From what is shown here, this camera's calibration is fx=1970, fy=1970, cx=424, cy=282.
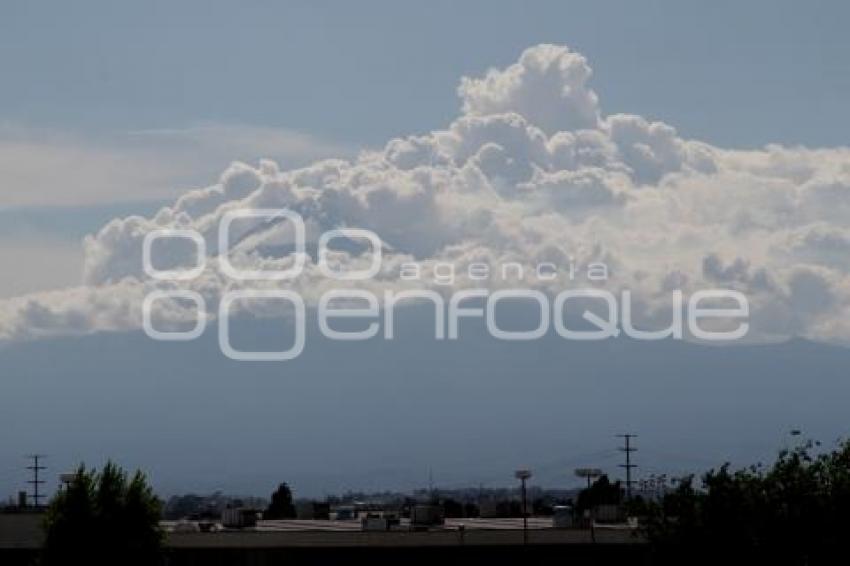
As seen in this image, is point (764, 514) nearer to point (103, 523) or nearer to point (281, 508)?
point (103, 523)

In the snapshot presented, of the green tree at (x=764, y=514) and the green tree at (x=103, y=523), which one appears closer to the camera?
the green tree at (x=764, y=514)

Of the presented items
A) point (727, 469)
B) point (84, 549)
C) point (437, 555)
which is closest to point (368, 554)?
point (437, 555)

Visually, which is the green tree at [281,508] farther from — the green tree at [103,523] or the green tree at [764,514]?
the green tree at [764,514]

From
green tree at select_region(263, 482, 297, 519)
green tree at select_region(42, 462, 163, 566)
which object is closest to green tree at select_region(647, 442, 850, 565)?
green tree at select_region(42, 462, 163, 566)

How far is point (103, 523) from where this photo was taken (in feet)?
272

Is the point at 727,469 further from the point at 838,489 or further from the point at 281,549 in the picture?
the point at 281,549

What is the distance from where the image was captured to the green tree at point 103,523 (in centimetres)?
8262

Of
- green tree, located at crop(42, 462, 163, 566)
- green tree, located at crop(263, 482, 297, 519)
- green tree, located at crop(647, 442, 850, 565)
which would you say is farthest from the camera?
green tree, located at crop(263, 482, 297, 519)

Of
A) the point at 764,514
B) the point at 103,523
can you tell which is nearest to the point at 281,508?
the point at 103,523

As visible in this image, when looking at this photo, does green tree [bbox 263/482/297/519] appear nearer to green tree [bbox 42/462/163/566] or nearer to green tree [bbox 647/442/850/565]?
green tree [bbox 42/462/163/566]

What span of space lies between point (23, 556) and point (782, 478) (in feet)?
149

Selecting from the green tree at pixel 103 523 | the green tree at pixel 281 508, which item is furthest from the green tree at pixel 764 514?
the green tree at pixel 281 508

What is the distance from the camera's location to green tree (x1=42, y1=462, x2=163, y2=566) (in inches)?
3253

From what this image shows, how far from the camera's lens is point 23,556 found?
103875 millimetres
